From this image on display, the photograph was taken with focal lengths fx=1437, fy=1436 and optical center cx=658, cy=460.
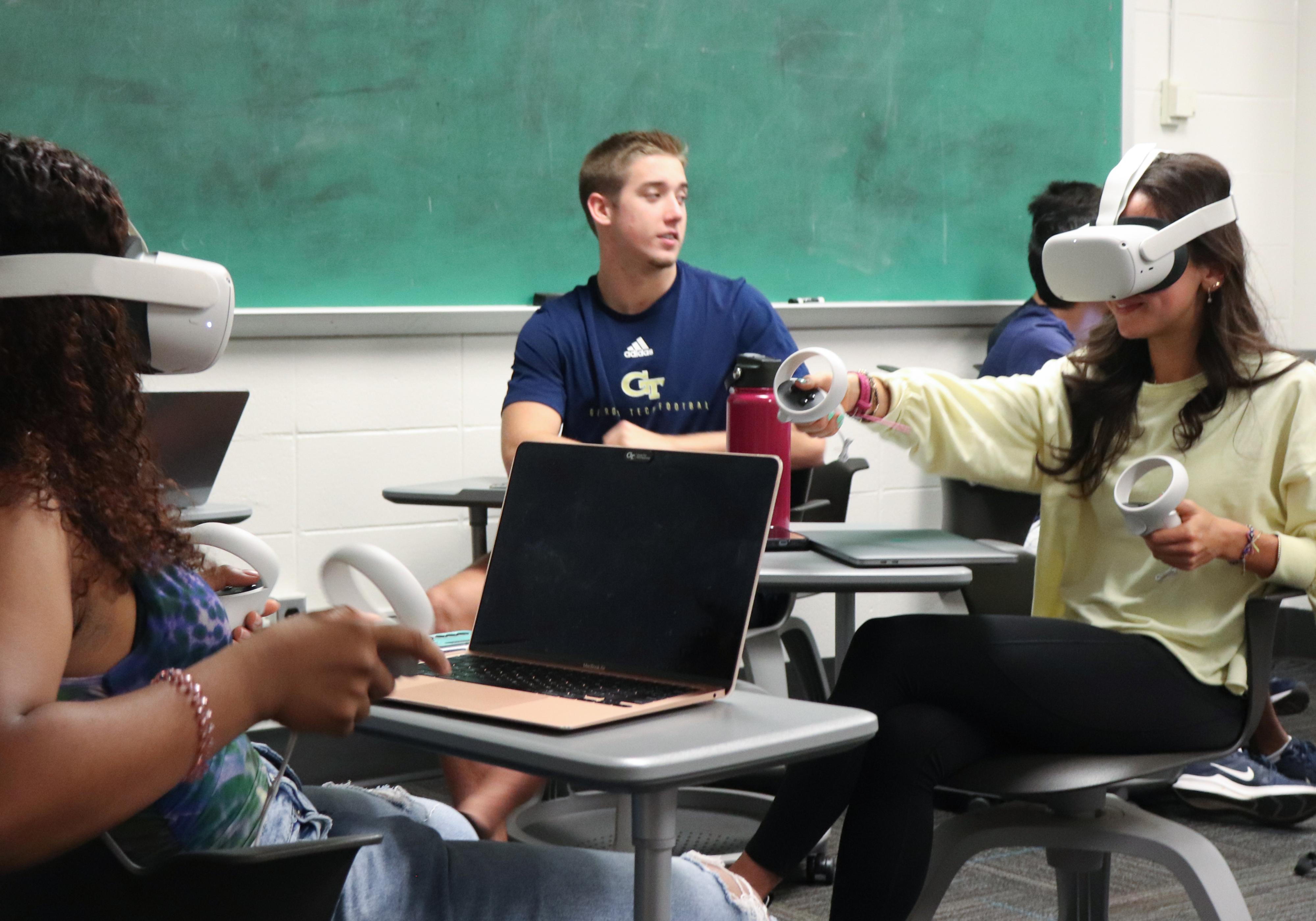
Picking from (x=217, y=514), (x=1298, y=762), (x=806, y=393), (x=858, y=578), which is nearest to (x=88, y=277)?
(x=858, y=578)

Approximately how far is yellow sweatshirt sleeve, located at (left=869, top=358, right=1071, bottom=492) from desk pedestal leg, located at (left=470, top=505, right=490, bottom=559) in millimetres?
1221

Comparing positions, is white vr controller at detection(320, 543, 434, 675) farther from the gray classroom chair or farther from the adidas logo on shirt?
the adidas logo on shirt

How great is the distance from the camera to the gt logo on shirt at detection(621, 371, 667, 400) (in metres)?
3.00

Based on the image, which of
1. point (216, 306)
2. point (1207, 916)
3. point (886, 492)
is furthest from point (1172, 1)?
point (216, 306)

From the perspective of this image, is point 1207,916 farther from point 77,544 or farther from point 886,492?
point 886,492

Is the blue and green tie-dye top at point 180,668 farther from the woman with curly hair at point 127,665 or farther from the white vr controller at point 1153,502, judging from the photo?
the white vr controller at point 1153,502

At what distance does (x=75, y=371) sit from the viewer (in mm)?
1012

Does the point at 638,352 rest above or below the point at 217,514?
above

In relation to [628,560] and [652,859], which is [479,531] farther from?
[652,859]

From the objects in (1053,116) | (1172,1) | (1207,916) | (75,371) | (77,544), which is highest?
(1172,1)

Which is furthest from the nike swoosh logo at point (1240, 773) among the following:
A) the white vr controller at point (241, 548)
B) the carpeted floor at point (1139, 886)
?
the white vr controller at point (241, 548)

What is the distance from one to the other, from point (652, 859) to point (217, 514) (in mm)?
1734

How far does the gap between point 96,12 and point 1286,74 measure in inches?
153

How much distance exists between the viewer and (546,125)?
366 centimetres
